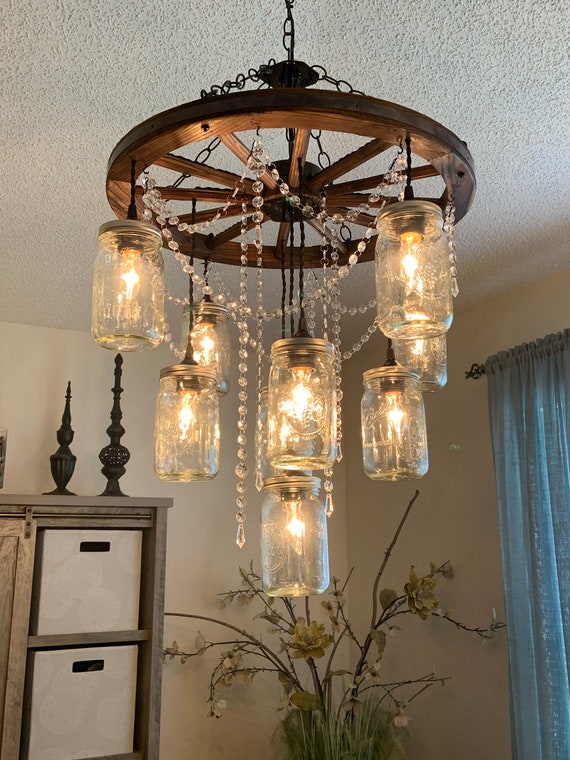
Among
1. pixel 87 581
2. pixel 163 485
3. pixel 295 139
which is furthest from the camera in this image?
pixel 163 485

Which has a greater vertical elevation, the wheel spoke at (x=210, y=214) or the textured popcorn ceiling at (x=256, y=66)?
the textured popcorn ceiling at (x=256, y=66)

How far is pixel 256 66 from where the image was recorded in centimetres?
147

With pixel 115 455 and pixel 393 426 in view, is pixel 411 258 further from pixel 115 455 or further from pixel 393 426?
pixel 115 455

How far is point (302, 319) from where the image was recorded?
1183mm

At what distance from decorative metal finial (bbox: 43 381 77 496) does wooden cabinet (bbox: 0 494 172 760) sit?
25cm

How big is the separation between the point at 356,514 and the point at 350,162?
2.50 m

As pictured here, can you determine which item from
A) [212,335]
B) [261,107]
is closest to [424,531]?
[212,335]

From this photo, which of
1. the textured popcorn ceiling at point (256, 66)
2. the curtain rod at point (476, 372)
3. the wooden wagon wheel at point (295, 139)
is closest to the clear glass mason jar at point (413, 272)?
the wooden wagon wheel at point (295, 139)

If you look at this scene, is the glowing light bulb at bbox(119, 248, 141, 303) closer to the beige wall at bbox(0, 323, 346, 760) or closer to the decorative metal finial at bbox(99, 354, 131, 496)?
the decorative metal finial at bbox(99, 354, 131, 496)

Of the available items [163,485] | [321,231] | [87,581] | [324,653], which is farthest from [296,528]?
[163,485]

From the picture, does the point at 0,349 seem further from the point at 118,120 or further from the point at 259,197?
the point at 259,197

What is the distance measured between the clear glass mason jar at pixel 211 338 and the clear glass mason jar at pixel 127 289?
1.24ft

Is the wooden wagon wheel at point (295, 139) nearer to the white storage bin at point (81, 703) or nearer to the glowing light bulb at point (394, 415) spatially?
the glowing light bulb at point (394, 415)

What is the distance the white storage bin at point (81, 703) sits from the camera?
238cm
